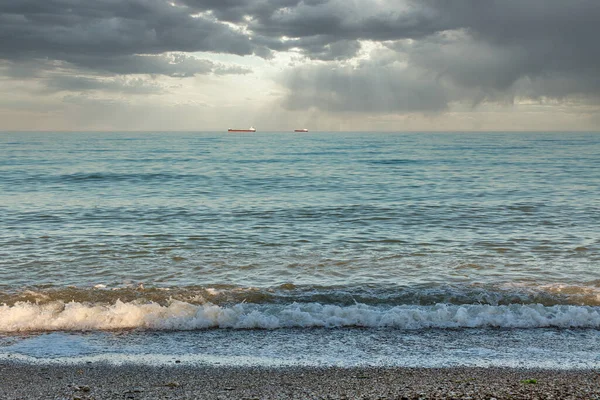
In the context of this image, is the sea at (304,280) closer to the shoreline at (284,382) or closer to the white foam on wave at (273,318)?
the white foam on wave at (273,318)

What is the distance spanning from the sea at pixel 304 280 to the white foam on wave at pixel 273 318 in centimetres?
3

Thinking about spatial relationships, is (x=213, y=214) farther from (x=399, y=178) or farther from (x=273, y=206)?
(x=399, y=178)

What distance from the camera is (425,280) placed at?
11.0 meters

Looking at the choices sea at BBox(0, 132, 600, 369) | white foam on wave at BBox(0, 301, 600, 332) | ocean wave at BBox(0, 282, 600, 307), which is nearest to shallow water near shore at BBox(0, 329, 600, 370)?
sea at BBox(0, 132, 600, 369)

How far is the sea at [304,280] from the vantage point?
25.1ft

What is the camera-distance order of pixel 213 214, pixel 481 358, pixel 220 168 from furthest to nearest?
pixel 220 168 < pixel 213 214 < pixel 481 358

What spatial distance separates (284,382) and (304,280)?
4.71 metres

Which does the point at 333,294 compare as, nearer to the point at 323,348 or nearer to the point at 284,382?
the point at 323,348

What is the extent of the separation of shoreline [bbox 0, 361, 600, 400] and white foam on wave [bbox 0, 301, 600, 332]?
1.60 metres

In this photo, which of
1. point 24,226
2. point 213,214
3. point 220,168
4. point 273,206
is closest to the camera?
point 24,226

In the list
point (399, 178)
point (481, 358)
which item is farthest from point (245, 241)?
point (399, 178)

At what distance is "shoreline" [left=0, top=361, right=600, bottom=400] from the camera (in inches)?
236

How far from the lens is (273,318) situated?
8688 millimetres

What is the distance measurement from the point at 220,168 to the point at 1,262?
2878 cm
